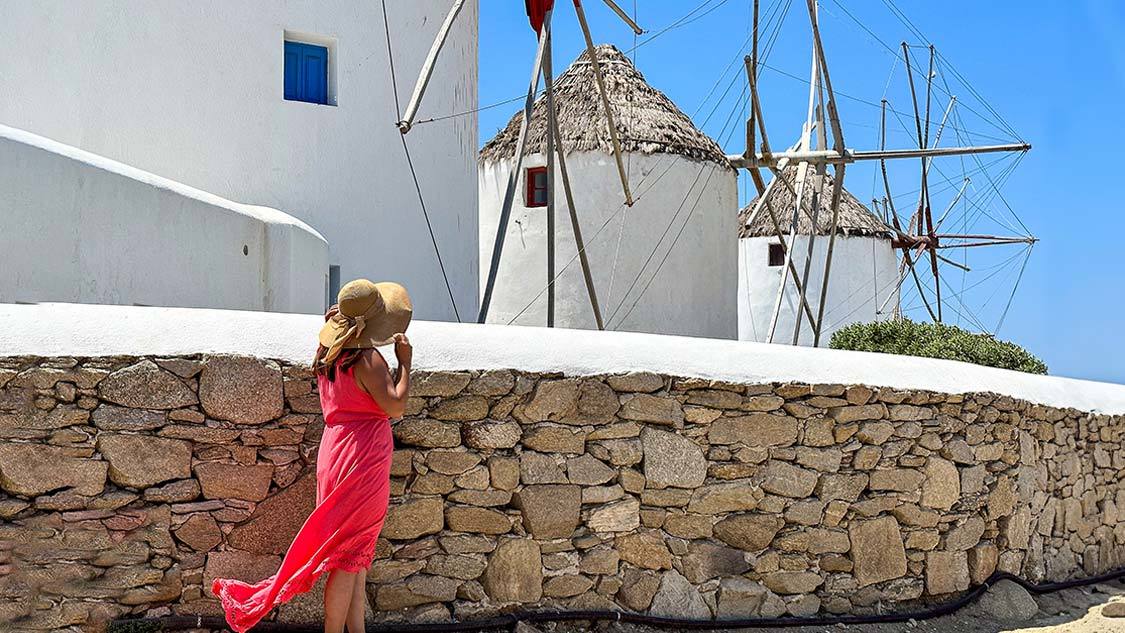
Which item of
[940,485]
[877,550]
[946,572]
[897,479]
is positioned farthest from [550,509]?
[946,572]

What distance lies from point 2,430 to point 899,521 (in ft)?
15.6

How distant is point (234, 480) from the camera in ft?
16.8

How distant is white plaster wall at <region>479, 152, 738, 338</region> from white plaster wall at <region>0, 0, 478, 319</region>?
3.93 metres

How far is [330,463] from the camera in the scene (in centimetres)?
471

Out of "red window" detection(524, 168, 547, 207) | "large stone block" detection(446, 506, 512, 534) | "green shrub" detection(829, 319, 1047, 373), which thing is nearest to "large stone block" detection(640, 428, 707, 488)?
"large stone block" detection(446, 506, 512, 534)

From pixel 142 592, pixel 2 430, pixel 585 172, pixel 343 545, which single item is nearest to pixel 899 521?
pixel 343 545

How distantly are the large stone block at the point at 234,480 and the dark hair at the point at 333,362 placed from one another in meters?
0.63

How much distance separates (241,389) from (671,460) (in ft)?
7.29

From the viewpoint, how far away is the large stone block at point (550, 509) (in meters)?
5.69

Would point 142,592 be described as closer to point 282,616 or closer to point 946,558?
point 282,616

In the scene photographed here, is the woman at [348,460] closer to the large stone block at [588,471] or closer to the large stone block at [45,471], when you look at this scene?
the large stone block at [45,471]

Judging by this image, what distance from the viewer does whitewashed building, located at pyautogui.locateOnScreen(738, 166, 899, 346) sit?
20594 millimetres

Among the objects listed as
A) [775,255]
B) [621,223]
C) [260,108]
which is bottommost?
[621,223]

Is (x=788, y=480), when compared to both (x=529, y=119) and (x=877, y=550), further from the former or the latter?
(x=529, y=119)
